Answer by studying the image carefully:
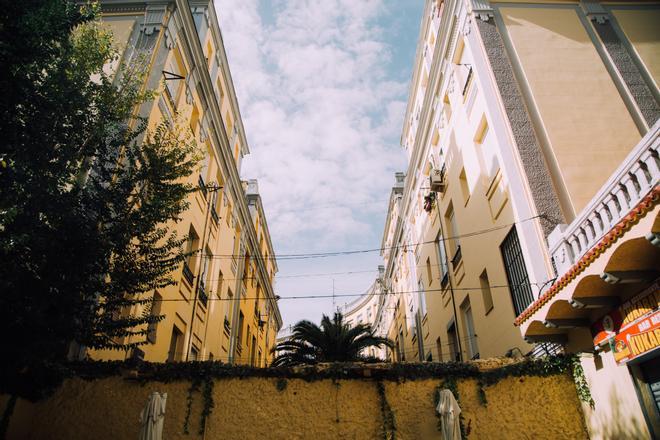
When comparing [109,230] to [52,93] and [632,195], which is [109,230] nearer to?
[52,93]

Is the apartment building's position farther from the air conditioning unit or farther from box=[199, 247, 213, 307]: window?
box=[199, 247, 213, 307]: window

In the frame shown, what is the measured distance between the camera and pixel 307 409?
912cm

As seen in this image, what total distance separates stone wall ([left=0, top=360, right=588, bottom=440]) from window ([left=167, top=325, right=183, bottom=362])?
18.8ft

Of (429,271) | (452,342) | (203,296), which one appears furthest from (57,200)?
(429,271)

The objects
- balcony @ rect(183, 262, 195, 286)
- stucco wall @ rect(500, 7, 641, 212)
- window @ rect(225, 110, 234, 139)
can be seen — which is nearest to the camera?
stucco wall @ rect(500, 7, 641, 212)

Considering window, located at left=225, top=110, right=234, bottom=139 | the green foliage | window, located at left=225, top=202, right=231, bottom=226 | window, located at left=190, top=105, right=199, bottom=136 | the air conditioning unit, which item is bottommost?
the green foliage

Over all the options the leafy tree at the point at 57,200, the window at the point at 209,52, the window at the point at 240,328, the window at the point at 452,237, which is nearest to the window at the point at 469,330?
the window at the point at 452,237

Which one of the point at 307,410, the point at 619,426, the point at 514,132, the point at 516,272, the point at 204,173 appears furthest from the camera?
the point at 204,173

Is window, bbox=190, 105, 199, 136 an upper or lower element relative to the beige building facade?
upper

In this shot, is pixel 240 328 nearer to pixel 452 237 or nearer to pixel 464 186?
pixel 452 237

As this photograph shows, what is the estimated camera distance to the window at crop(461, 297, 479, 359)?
14867 mm

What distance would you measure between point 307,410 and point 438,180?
36.1 ft

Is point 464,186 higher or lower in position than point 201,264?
higher

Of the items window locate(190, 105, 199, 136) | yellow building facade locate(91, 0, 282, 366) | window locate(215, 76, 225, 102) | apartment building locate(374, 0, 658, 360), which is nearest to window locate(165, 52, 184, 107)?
yellow building facade locate(91, 0, 282, 366)
